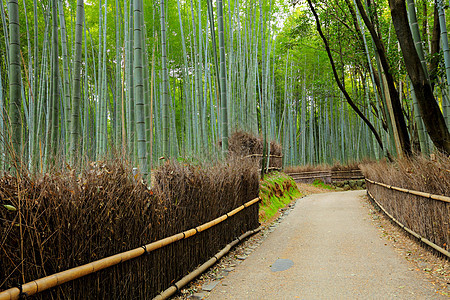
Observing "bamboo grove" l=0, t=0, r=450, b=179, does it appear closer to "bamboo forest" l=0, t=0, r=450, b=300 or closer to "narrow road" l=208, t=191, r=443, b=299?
"bamboo forest" l=0, t=0, r=450, b=300

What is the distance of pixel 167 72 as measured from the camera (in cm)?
476

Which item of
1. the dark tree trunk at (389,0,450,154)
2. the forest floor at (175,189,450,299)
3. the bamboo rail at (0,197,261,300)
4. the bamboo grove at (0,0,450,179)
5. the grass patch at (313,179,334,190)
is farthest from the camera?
A: the grass patch at (313,179,334,190)

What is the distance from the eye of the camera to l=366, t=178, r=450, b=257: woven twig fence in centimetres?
262

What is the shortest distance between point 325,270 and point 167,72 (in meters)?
3.39

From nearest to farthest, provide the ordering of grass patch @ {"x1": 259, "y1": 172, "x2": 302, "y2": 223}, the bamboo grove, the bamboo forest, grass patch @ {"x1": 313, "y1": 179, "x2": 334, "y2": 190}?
the bamboo forest < the bamboo grove < grass patch @ {"x1": 259, "y1": 172, "x2": 302, "y2": 223} < grass patch @ {"x1": 313, "y1": 179, "x2": 334, "y2": 190}

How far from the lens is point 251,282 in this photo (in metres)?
2.55

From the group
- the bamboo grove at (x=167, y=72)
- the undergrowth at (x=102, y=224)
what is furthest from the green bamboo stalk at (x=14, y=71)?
the undergrowth at (x=102, y=224)

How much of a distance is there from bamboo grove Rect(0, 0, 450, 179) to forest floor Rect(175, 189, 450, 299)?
112 centimetres

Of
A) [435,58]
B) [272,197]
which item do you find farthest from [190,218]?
[272,197]

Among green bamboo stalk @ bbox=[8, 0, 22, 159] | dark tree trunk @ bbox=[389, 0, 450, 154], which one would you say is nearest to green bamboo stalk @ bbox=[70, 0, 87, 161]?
green bamboo stalk @ bbox=[8, 0, 22, 159]

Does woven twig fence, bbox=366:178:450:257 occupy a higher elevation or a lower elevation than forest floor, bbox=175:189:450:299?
higher

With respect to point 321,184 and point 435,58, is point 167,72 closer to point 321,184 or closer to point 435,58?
point 435,58

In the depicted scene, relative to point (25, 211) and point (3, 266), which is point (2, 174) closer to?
point (25, 211)

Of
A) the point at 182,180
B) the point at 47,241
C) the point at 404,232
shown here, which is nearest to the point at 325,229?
the point at 404,232
